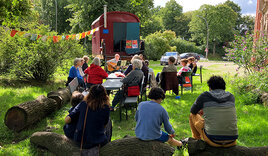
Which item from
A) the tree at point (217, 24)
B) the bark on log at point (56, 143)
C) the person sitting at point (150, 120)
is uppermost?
the tree at point (217, 24)

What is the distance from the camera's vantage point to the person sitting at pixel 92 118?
3322 millimetres

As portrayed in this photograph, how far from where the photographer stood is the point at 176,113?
6.80 m

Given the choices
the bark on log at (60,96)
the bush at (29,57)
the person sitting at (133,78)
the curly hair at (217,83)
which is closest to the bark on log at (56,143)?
the curly hair at (217,83)

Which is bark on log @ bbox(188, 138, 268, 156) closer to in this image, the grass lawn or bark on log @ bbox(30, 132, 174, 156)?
bark on log @ bbox(30, 132, 174, 156)

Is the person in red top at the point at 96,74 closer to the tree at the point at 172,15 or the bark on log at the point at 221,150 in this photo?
the bark on log at the point at 221,150

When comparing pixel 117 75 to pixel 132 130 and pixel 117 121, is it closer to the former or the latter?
pixel 117 121

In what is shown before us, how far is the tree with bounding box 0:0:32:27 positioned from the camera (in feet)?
30.0

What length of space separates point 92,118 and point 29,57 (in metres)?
8.04

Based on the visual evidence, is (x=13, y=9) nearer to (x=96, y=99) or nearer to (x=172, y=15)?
(x=96, y=99)

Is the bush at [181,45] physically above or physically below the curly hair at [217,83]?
above

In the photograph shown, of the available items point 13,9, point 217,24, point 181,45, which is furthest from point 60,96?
point 217,24

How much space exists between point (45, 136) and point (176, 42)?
47903 mm

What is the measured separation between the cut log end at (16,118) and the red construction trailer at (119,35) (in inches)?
403

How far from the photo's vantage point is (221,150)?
3.45 meters
